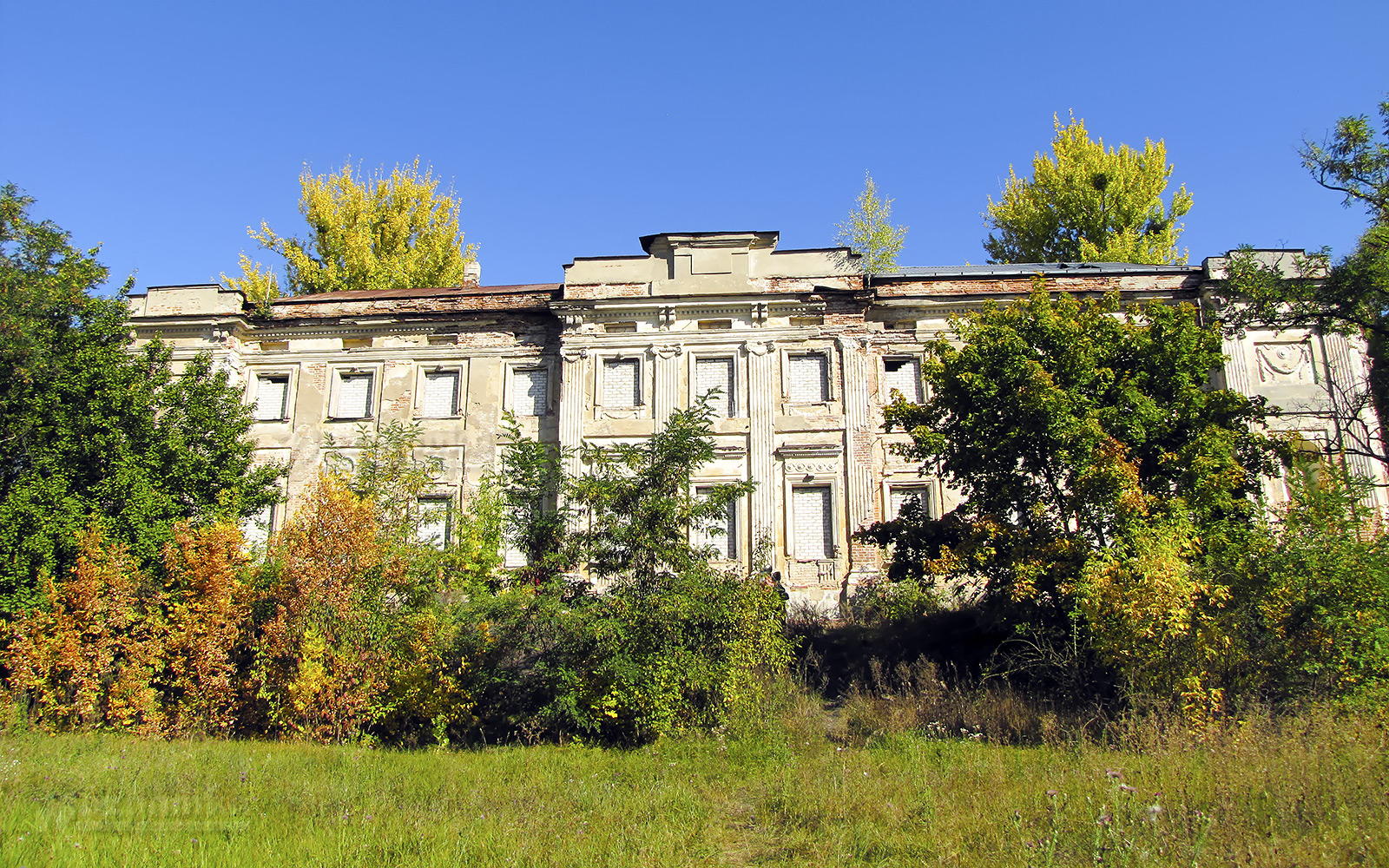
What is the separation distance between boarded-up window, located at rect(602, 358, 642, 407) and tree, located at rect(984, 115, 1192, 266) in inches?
619

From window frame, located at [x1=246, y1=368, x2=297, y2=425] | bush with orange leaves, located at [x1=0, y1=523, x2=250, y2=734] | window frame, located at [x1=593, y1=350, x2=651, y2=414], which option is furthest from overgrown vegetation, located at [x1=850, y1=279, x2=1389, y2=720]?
window frame, located at [x1=246, y1=368, x2=297, y2=425]

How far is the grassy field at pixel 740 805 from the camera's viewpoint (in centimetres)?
739

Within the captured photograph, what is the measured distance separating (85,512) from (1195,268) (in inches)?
956

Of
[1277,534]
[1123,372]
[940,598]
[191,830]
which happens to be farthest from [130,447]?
[1277,534]

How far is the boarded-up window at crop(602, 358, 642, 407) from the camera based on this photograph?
22203 millimetres

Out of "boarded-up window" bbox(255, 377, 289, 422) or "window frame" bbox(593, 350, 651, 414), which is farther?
"boarded-up window" bbox(255, 377, 289, 422)

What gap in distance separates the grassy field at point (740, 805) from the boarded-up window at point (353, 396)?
1217 centimetres

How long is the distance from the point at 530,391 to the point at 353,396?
14.7 ft

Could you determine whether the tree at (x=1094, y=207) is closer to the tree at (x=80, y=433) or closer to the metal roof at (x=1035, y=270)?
the metal roof at (x=1035, y=270)

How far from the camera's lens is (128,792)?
31.2 feet

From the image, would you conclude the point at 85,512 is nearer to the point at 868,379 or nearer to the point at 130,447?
the point at 130,447

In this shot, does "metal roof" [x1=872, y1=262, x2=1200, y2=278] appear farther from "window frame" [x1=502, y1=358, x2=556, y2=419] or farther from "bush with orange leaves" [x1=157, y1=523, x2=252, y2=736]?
"bush with orange leaves" [x1=157, y1=523, x2=252, y2=736]

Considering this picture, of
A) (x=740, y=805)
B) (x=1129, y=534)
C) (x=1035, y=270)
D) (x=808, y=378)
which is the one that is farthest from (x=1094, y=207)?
(x=740, y=805)

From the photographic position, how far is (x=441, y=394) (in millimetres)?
23094
